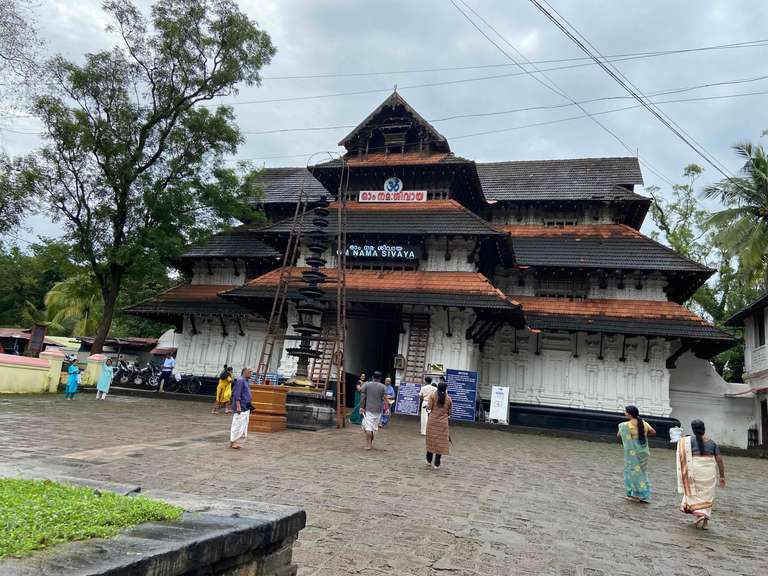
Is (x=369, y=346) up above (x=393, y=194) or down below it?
below

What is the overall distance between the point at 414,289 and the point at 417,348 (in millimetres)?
2107

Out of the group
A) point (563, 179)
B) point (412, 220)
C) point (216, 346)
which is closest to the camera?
point (412, 220)

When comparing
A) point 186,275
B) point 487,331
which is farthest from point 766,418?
point 186,275

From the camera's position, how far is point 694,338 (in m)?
17.3

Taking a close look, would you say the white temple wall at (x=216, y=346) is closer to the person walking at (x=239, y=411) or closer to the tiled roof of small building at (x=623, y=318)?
the tiled roof of small building at (x=623, y=318)

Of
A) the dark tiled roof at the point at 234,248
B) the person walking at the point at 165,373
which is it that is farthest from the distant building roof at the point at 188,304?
the person walking at the point at 165,373

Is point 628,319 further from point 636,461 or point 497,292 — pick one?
point 636,461

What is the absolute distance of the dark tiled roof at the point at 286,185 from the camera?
2522 cm

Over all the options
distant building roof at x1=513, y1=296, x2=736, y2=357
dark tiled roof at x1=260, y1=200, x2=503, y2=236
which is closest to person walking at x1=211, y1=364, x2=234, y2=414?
dark tiled roof at x1=260, y1=200, x2=503, y2=236

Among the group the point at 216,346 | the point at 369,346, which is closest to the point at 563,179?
the point at 369,346

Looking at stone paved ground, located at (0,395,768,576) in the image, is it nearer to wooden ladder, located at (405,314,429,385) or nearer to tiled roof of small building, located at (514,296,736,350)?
wooden ladder, located at (405,314,429,385)

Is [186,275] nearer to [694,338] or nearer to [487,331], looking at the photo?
[487,331]

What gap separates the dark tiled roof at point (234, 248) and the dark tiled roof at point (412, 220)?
11.4ft

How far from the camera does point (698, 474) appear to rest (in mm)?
6684
